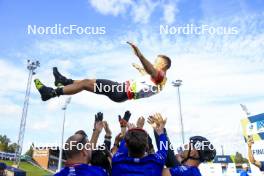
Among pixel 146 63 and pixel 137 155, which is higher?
pixel 146 63

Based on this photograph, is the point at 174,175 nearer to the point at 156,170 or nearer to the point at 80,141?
the point at 156,170

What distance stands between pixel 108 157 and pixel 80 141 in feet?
2.39

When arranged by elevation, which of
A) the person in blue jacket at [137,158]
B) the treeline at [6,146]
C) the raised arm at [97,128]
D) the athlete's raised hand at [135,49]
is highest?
the treeline at [6,146]

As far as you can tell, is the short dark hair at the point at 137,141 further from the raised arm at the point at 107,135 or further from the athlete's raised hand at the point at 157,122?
the raised arm at the point at 107,135

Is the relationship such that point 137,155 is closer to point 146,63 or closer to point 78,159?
point 78,159

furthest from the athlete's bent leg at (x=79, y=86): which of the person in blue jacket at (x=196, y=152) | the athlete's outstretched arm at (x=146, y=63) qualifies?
the person in blue jacket at (x=196, y=152)

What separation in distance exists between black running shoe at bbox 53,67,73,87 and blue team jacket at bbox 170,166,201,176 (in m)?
3.71

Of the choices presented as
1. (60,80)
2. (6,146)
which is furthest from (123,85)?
(6,146)

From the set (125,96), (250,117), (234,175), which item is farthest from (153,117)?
(234,175)

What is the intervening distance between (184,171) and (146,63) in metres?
3.12

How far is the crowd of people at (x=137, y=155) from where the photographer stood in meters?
4.11

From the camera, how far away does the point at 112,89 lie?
7.54 metres

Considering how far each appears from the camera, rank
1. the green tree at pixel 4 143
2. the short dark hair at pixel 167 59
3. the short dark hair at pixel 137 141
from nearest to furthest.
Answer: the short dark hair at pixel 137 141, the short dark hair at pixel 167 59, the green tree at pixel 4 143

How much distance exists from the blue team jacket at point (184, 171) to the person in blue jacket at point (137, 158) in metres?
0.20
